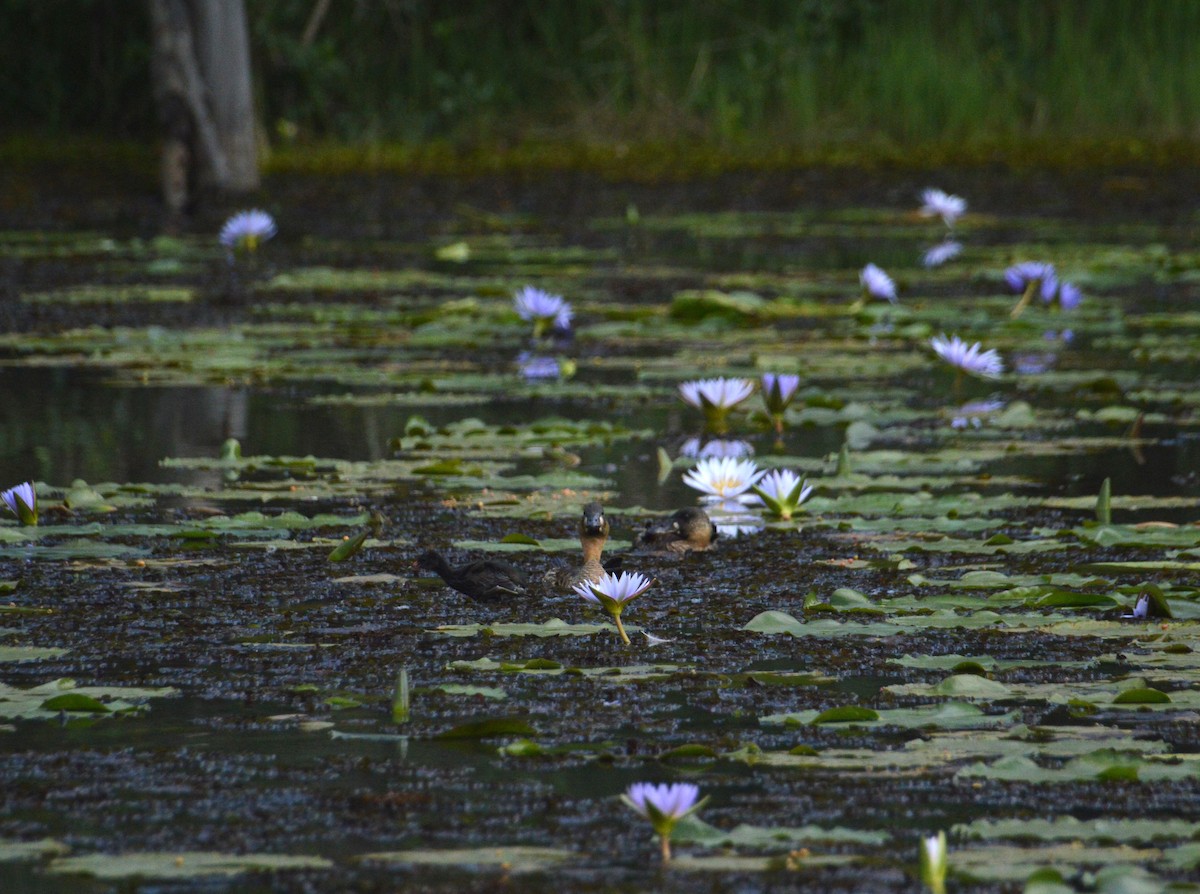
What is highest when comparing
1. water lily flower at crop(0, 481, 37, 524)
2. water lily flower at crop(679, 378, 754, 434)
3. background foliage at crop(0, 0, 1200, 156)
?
background foliage at crop(0, 0, 1200, 156)

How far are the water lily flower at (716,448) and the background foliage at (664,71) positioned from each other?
890 centimetres

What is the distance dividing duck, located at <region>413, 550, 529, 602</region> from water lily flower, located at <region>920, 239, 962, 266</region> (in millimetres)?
6069

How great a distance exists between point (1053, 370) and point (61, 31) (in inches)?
407

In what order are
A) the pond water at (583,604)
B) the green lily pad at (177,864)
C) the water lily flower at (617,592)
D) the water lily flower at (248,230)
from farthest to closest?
the water lily flower at (248,230) < the water lily flower at (617,592) < the pond water at (583,604) < the green lily pad at (177,864)

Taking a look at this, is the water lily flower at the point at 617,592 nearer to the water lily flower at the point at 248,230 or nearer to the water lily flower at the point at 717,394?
the water lily flower at the point at 717,394

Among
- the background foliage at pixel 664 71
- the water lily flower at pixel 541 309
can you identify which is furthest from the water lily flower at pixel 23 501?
the background foliage at pixel 664 71

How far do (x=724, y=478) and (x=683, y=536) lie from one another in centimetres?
42

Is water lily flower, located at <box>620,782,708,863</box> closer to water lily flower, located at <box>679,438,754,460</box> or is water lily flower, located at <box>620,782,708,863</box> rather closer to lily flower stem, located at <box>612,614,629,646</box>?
lily flower stem, located at <box>612,614,629,646</box>

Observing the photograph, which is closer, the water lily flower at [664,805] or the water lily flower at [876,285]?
the water lily flower at [664,805]

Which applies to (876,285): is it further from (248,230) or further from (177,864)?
(177,864)

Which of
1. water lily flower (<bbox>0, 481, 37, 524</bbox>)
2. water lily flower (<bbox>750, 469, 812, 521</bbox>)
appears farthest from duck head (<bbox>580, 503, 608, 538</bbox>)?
water lily flower (<bbox>0, 481, 37, 524</bbox>)

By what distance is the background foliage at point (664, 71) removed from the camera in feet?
44.1

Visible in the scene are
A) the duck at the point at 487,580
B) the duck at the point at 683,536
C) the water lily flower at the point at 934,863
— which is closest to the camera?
the water lily flower at the point at 934,863

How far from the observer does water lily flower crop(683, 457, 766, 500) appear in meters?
3.93
